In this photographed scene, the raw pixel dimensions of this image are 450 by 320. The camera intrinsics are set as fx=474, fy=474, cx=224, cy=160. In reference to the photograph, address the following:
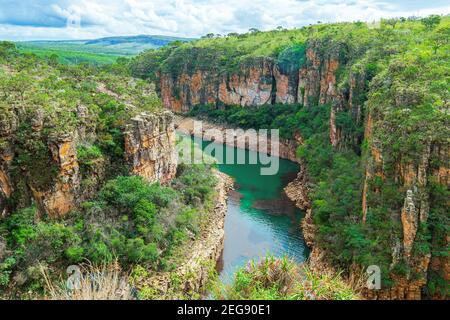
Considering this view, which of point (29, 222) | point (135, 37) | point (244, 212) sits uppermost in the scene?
point (135, 37)

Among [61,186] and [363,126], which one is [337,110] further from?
[61,186]

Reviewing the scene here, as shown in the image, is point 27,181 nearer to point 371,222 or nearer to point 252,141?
point 371,222

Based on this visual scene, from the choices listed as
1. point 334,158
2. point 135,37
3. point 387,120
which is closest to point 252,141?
point 334,158

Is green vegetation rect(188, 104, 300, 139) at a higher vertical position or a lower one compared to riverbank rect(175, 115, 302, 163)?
higher

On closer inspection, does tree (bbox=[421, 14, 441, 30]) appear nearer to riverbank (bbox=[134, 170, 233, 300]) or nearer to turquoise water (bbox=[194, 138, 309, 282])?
turquoise water (bbox=[194, 138, 309, 282])

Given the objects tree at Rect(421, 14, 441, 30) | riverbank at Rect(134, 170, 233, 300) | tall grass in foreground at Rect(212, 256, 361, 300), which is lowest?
riverbank at Rect(134, 170, 233, 300)

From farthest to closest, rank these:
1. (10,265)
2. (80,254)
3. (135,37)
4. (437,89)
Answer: (135,37) → (437,89) → (80,254) → (10,265)

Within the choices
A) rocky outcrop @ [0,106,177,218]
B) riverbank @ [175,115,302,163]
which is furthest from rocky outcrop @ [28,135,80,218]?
riverbank @ [175,115,302,163]

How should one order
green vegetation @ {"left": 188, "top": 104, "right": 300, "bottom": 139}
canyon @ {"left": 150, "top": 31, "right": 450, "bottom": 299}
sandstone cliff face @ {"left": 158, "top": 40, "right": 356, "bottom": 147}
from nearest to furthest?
1. canyon @ {"left": 150, "top": 31, "right": 450, "bottom": 299}
2. sandstone cliff face @ {"left": 158, "top": 40, "right": 356, "bottom": 147}
3. green vegetation @ {"left": 188, "top": 104, "right": 300, "bottom": 139}
